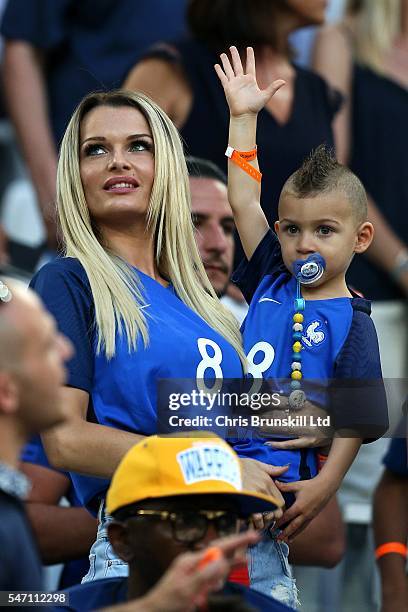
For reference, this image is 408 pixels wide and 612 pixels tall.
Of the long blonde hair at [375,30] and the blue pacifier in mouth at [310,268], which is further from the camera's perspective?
the long blonde hair at [375,30]

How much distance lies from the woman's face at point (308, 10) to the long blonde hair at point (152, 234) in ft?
4.25

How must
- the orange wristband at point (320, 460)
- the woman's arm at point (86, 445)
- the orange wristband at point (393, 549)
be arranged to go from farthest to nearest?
the orange wristband at point (393, 549) < the orange wristband at point (320, 460) < the woman's arm at point (86, 445)

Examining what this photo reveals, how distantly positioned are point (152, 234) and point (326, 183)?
0.51 meters

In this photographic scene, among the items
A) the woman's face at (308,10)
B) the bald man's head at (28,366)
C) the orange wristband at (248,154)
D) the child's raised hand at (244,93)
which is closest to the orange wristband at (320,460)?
the orange wristband at (248,154)

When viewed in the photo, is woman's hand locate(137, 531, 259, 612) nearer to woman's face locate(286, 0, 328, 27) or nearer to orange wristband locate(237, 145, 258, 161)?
orange wristband locate(237, 145, 258, 161)

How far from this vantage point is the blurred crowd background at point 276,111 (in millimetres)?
4703

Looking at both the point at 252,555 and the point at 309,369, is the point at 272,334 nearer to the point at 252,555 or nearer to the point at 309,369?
the point at 309,369

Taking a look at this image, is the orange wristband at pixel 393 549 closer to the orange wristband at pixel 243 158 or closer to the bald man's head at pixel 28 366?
the orange wristband at pixel 243 158

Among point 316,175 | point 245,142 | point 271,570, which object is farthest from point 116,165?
point 271,570

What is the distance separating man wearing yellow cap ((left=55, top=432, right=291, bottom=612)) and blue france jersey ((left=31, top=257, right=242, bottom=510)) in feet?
1.58

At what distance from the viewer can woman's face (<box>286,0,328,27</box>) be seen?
493cm

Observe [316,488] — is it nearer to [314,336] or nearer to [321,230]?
[314,336]

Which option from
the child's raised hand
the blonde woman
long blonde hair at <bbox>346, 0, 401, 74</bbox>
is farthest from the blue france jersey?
long blonde hair at <bbox>346, 0, 401, 74</bbox>

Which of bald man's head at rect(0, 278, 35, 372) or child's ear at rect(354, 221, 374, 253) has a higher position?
child's ear at rect(354, 221, 374, 253)
